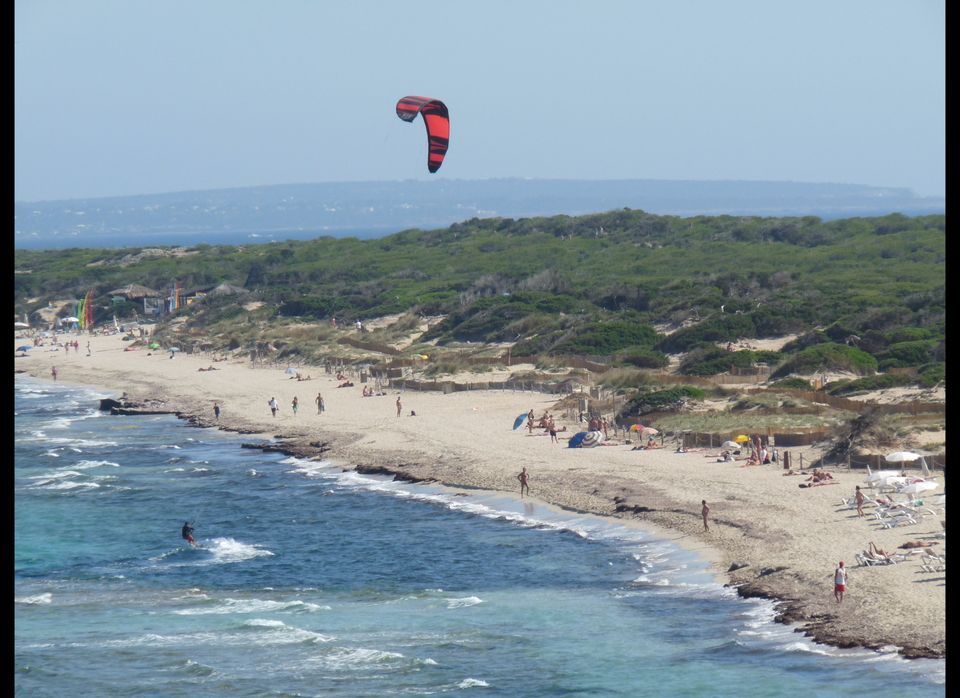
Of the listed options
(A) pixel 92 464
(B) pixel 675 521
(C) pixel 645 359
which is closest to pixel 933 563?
(B) pixel 675 521

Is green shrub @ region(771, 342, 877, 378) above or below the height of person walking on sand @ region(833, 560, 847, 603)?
above

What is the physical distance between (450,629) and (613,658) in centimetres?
277

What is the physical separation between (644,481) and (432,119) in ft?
27.7

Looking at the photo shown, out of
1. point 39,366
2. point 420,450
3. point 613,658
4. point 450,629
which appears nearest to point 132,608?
point 450,629

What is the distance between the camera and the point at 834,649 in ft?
60.5

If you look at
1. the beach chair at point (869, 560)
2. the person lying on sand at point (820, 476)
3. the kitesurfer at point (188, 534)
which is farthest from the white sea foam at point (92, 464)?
the beach chair at point (869, 560)

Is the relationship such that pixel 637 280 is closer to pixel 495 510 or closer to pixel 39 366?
pixel 39 366

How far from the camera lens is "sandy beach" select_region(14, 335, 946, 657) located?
19.9m

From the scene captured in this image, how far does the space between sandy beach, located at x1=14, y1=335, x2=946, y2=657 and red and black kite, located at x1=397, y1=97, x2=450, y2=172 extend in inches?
274

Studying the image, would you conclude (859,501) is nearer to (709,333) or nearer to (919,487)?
(919,487)

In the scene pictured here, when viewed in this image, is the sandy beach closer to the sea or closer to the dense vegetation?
the sea

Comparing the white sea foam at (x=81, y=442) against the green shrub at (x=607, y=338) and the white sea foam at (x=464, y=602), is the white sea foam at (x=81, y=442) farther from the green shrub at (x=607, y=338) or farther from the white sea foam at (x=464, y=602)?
the white sea foam at (x=464, y=602)

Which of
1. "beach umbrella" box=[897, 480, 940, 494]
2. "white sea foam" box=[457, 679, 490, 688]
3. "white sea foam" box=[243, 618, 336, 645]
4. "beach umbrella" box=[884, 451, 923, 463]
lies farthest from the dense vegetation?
"white sea foam" box=[457, 679, 490, 688]
